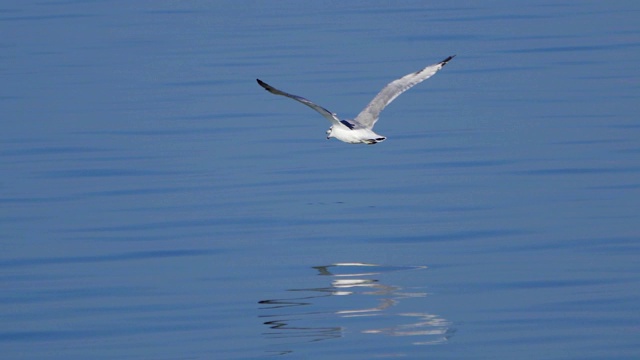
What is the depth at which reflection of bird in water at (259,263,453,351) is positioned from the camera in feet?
36.1

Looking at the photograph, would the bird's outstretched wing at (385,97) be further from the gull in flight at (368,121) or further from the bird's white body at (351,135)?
the bird's white body at (351,135)

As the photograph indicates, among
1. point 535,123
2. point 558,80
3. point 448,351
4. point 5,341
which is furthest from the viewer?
point 558,80

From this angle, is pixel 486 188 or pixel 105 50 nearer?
pixel 486 188

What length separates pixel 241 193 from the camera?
16250mm

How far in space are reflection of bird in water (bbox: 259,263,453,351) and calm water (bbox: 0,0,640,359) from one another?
1.2 inches

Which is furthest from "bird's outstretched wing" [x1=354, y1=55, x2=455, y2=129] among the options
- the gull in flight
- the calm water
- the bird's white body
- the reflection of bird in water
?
the reflection of bird in water

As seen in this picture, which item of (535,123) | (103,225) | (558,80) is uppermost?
(558,80)

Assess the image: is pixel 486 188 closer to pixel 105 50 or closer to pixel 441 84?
pixel 441 84

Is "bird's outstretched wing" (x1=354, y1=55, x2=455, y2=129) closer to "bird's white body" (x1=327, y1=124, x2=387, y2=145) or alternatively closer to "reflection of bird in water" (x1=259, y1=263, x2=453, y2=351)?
"bird's white body" (x1=327, y1=124, x2=387, y2=145)

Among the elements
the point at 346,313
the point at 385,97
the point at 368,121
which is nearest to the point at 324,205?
the point at 368,121

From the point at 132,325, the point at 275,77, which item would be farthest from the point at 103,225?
the point at 275,77

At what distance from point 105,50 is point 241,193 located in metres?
15.3

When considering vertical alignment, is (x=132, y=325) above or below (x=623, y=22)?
below

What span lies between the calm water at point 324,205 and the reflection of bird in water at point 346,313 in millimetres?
31
